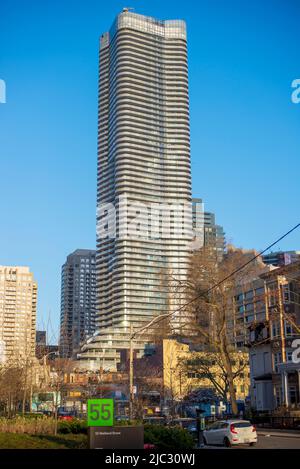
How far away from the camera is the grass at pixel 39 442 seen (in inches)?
921

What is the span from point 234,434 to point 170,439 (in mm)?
7455

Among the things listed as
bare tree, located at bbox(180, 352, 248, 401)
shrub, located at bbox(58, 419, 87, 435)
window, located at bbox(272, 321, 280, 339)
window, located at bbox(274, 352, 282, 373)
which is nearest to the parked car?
shrub, located at bbox(58, 419, 87, 435)

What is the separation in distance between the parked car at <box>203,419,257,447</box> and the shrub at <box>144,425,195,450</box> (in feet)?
22.1

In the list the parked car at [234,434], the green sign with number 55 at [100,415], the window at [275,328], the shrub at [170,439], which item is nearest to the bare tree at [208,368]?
the window at [275,328]

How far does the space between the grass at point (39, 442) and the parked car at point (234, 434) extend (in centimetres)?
769

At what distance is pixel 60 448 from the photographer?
23266 millimetres

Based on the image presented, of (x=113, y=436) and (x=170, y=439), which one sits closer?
(x=113, y=436)

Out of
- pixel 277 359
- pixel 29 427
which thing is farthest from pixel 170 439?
pixel 277 359

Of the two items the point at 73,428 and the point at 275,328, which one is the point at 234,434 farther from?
the point at 275,328

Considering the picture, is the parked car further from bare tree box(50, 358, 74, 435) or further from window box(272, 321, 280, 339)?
window box(272, 321, 280, 339)

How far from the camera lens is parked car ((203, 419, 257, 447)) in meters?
29.5

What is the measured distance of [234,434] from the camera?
97.2 feet
